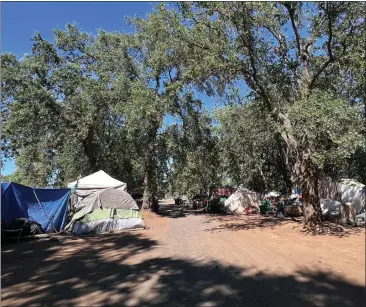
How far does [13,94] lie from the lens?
20.3 m

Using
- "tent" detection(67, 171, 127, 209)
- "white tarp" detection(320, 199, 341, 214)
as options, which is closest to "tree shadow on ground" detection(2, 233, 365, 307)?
"tent" detection(67, 171, 127, 209)

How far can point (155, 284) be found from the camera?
5.94m

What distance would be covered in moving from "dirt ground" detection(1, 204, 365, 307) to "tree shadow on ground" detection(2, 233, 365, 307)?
15 millimetres

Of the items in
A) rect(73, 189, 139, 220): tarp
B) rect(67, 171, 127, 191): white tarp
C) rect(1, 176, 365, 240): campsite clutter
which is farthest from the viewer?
rect(67, 171, 127, 191): white tarp

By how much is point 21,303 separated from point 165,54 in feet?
53.5

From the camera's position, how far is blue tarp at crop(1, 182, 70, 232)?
12258 millimetres

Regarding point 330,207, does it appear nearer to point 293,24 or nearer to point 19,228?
point 293,24

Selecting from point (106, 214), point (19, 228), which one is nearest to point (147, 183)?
point (106, 214)

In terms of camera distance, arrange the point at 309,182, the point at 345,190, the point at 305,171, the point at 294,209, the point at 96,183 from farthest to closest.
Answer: the point at 294,209 < the point at 345,190 < the point at 96,183 < the point at 309,182 < the point at 305,171

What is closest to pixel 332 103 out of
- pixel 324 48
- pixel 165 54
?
pixel 324 48

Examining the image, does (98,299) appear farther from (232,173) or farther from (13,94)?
(232,173)

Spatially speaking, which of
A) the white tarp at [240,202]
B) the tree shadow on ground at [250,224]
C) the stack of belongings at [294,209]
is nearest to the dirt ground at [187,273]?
the tree shadow on ground at [250,224]

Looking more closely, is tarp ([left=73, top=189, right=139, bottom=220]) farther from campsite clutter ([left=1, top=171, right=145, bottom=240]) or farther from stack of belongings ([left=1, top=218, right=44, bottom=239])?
stack of belongings ([left=1, top=218, right=44, bottom=239])

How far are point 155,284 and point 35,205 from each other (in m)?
8.75
